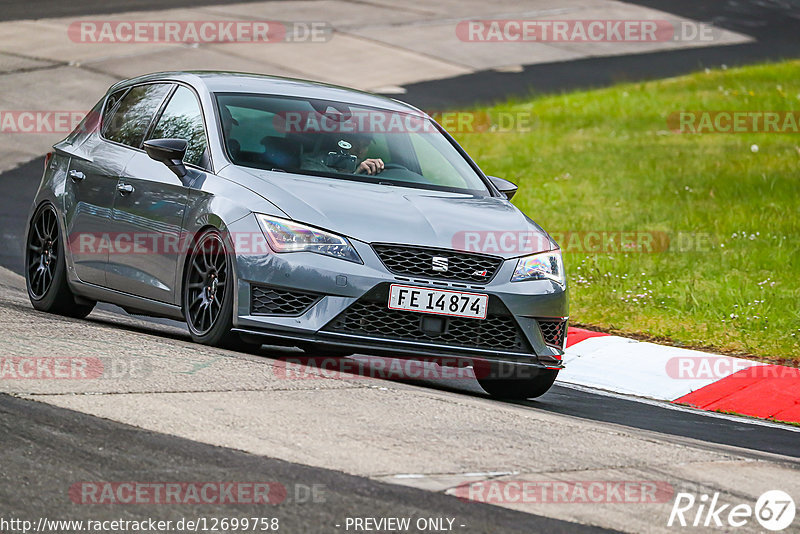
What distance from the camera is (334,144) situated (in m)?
7.96

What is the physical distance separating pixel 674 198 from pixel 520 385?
25.0 ft

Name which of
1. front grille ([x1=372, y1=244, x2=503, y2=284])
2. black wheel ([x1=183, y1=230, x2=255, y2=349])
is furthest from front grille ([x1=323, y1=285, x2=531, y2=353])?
black wheel ([x1=183, y1=230, x2=255, y2=349])

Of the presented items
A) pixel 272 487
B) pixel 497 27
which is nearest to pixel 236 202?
pixel 272 487

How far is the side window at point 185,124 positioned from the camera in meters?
7.87

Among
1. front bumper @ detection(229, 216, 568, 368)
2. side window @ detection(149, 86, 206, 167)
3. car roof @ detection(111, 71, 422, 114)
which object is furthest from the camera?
car roof @ detection(111, 71, 422, 114)

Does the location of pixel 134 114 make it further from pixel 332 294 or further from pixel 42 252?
pixel 332 294

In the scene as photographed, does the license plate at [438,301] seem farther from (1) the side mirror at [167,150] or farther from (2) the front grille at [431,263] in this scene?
(1) the side mirror at [167,150]

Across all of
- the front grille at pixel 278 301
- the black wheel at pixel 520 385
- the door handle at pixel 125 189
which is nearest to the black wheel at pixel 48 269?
the door handle at pixel 125 189

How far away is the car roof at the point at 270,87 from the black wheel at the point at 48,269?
46.0 inches

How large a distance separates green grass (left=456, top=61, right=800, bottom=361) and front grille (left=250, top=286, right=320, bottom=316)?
411 centimetres

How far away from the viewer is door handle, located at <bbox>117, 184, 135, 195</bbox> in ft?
26.5

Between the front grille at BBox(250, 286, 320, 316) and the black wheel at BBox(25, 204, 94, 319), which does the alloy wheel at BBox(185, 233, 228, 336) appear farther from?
the black wheel at BBox(25, 204, 94, 319)

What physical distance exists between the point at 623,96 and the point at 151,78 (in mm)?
14285

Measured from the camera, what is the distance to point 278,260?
686cm
